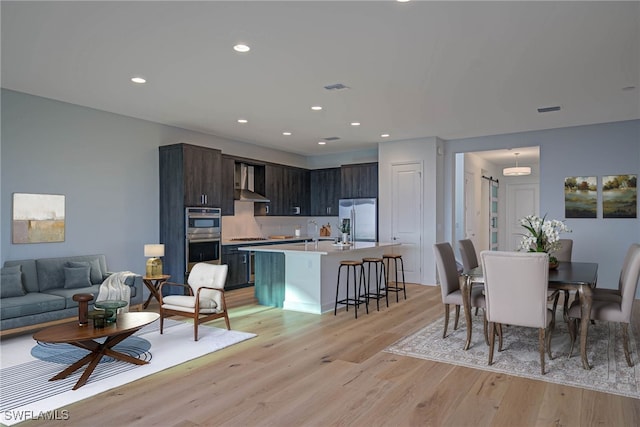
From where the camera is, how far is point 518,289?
11.7 ft

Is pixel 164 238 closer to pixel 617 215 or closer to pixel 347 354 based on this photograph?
pixel 347 354

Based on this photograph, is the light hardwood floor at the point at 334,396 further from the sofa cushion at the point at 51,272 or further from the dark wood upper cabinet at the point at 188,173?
the dark wood upper cabinet at the point at 188,173

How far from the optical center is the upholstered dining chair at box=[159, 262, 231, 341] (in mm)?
4472

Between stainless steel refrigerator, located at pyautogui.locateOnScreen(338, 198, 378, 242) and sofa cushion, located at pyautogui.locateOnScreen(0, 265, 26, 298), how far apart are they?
5.68 meters

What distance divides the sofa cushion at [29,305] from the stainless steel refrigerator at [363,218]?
17.9ft

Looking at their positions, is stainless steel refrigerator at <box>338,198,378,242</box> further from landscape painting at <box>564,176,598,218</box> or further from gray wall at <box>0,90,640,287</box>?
landscape painting at <box>564,176,598,218</box>

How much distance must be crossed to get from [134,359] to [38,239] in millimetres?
2614

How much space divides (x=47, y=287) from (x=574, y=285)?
563 cm

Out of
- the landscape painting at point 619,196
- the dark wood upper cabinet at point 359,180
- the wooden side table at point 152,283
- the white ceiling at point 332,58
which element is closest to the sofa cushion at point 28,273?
the wooden side table at point 152,283

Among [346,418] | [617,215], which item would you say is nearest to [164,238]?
[346,418]

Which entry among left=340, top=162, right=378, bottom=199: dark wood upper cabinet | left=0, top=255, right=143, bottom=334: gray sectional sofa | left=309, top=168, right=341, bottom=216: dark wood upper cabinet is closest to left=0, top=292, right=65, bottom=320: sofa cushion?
left=0, top=255, right=143, bottom=334: gray sectional sofa

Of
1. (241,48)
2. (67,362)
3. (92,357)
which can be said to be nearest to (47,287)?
(67,362)

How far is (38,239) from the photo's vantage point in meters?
5.27

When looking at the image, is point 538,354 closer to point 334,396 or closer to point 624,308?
point 624,308
